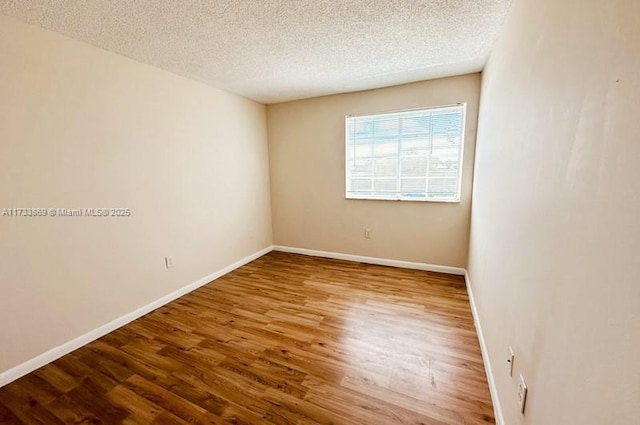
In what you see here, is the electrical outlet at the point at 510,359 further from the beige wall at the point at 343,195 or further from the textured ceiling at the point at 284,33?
the beige wall at the point at 343,195

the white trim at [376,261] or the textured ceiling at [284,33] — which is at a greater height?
the textured ceiling at [284,33]

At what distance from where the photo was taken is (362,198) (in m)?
3.68

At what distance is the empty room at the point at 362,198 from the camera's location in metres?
0.73

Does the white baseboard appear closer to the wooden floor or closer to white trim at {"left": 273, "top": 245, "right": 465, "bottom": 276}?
the wooden floor

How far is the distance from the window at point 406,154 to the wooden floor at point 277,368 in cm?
129

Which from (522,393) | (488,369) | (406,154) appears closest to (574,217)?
(522,393)

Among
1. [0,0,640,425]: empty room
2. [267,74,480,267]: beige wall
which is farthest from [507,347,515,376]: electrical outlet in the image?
[267,74,480,267]: beige wall

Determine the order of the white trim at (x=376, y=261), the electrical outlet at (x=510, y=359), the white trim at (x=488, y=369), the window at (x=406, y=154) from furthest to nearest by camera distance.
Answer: the white trim at (x=376, y=261)
the window at (x=406, y=154)
the white trim at (x=488, y=369)
the electrical outlet at (x=510, y=359)

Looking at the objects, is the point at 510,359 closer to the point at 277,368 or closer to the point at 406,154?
the point at 277,368

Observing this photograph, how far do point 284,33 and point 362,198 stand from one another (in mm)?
2225

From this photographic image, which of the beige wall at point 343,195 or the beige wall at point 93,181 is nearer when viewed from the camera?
the beige wall at point 93,181

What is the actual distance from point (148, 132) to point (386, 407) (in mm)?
2893

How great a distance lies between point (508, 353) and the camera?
4.25ft

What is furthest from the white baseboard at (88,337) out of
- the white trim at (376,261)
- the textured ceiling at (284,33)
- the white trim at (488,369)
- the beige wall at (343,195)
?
the white trim at (488,369)
